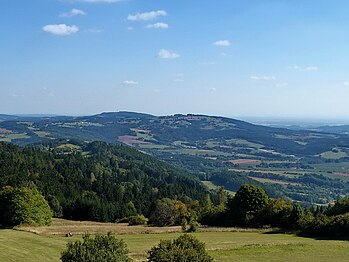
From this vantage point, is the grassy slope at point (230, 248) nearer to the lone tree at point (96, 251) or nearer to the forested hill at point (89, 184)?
the lone tree at point (96, 251)

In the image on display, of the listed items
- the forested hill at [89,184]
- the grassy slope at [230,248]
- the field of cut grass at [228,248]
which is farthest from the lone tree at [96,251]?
the forested hill at [89,184]

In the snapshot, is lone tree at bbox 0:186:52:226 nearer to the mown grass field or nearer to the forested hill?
the mown grass field

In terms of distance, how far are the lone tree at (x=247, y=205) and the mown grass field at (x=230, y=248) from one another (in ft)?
52.6

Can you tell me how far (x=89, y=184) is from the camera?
130 metres

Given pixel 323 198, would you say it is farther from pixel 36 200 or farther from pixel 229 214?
pixel 36 200

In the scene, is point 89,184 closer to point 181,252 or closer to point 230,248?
point 230,248

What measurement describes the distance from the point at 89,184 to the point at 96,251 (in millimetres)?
106263

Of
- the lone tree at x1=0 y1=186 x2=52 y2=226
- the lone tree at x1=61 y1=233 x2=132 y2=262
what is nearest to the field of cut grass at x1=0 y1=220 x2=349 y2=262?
the lone tree at x1=0 y1=186 x2=52 y2=226

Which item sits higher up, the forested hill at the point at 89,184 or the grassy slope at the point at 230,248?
the grassy slope at the point at 230,248

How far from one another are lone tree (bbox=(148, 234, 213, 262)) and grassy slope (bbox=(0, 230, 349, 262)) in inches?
403

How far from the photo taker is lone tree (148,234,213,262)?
27.2 m

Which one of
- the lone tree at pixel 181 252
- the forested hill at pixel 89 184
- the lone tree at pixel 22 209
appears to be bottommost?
the forested hill at pixel 89 184

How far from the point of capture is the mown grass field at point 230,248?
38906 mm

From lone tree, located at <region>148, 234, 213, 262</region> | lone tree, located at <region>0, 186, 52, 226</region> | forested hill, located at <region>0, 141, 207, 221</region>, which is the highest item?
lone tree, located at <region>148, 234, 213, 262</region>
